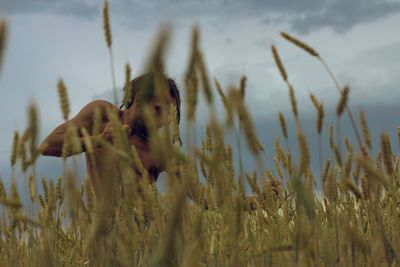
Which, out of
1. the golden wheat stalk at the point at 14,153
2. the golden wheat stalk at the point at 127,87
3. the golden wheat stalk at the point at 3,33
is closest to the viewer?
the golden wheat stalk at the point at 3,33

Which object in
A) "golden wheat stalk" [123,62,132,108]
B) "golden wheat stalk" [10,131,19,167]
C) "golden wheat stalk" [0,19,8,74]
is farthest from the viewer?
"golden wheat stalk" [10,131,19,167]

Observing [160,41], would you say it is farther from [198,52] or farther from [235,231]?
[235,231]

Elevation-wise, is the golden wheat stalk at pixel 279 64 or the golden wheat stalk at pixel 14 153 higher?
the golden wheat stalk at pixel 279 64

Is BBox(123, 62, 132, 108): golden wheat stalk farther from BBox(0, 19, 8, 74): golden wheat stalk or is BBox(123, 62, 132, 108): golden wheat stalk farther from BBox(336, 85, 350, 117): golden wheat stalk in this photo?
BBox(336, 85, 350, 117): golden wheat stalk

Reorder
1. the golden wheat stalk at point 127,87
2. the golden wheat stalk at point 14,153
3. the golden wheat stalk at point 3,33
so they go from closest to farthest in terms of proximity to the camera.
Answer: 1. the golden wheat stalk at point 3,33
2. the golden wheat stalk at point 127,87
3. the golden wheat stalk at point 14,153

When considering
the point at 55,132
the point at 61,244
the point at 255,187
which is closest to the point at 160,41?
the point at 255,187

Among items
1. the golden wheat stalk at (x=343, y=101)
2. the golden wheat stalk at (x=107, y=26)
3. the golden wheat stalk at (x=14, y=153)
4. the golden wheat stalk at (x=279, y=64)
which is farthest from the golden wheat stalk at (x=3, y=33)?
the golden wheat stalk at (x=343, y=101)

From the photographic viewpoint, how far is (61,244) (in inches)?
49.9

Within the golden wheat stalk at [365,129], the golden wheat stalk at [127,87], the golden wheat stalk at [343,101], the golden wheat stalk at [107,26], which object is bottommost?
the golden wheat stalk at [365,129]

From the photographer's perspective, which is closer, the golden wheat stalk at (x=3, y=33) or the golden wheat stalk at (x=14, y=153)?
the golden wheat stalk at (x=3, y=33)

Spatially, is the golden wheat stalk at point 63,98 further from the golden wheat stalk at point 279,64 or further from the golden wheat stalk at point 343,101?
the golden wheat stalk at point 343,101

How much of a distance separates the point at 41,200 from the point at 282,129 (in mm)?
858

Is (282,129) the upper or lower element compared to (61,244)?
upper

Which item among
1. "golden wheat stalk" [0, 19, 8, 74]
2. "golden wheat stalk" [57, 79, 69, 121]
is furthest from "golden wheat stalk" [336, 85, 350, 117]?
"golden wheat stalk" [0, 19, 8, 74]
